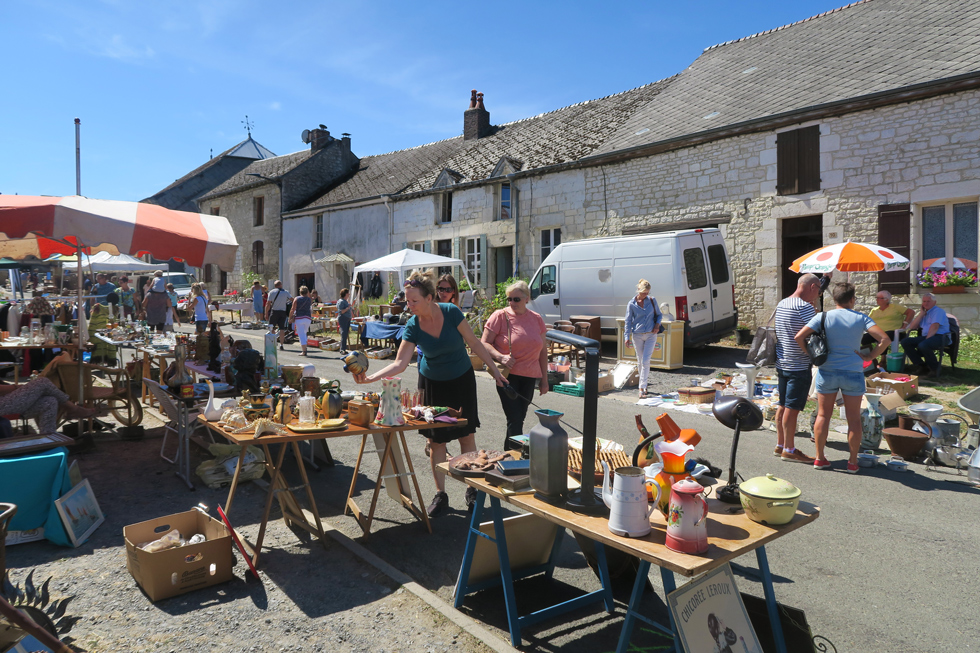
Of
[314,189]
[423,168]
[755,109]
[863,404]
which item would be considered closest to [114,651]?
[863,404]

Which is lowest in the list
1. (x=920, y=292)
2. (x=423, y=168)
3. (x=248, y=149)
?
(x=920, y=292)

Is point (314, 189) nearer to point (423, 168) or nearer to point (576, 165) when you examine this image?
point (423, 168)

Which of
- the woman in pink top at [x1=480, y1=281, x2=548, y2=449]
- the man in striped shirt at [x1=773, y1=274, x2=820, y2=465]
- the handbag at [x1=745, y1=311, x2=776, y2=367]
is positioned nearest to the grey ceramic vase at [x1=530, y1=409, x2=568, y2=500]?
the woman in pink top at [x1=480, y1=281, x2=548, y2=449]

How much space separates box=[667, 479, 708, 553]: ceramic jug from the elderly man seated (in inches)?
378

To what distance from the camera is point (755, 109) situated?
14.5 m

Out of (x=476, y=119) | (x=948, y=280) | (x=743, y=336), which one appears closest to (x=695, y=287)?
(x=743, y=336)

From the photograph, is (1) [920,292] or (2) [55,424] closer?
(2) [55,424]

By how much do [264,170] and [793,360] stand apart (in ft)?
102

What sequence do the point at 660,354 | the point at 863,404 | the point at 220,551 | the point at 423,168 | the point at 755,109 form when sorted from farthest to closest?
the point at 423,168
the point at 755,109
the point at 660,354
the point at 863,404
the point at 220,551

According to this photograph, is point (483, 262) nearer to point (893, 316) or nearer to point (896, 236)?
point (896, 236)

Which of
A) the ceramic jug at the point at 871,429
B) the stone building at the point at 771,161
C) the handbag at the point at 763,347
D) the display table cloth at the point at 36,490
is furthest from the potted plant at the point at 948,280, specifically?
the display table cloth at the point at 36,490

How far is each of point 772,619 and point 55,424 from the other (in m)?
5.71

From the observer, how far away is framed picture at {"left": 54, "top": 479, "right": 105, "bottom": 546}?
4043 millimetres

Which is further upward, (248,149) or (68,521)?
(248,149)
